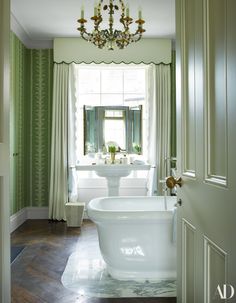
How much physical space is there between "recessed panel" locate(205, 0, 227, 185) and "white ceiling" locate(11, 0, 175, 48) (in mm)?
2921

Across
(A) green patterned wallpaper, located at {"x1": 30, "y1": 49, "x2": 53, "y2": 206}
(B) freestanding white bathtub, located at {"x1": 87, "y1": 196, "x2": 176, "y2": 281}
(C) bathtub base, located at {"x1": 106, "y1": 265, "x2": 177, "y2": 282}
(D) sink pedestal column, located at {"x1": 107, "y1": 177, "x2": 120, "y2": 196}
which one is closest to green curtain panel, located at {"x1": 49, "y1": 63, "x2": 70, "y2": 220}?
(A) green patterned wallpaper, located at {"x1": 30, "y1": 49, "x2": 53, "y2": 206}

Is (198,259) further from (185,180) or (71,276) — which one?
(71,276)

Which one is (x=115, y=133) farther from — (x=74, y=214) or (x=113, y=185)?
(x=74, y=214)

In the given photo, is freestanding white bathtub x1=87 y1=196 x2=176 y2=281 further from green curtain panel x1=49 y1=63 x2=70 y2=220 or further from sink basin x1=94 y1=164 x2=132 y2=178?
green curtain panel x1=49 y1=63 x2=70 y2=220

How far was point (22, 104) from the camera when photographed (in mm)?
4660

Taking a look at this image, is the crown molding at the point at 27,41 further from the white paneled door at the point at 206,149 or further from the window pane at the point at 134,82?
the white paneled door at the point at 206,149

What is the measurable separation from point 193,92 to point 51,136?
3776 millimetres

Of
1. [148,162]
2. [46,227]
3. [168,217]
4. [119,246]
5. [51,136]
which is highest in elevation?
[51,136]

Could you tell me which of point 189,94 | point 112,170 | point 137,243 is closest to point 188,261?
point 189,94

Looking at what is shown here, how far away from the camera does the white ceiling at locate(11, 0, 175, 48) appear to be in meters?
3.70

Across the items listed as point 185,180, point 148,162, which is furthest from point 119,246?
point 148,162

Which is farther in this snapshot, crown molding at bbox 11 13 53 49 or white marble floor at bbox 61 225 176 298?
crown molding at bbox 11 13 53 49

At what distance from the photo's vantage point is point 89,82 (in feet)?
17.2

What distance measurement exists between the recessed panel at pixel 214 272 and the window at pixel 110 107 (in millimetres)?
A: 4030
